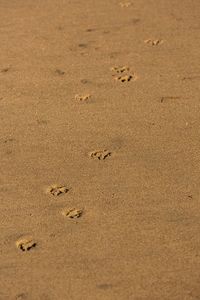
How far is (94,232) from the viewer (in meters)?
3.38

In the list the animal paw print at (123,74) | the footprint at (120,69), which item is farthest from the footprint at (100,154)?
the footprint at (120,69)

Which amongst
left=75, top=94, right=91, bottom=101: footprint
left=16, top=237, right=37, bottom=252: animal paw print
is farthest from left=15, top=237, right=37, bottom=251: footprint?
left=75, top=94, right=91, bottom=101: footprint

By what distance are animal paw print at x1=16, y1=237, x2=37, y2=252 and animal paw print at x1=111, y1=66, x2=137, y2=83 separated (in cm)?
184

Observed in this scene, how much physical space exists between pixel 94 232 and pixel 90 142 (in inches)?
35.3

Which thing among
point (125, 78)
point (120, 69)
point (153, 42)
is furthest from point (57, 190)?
point (153, 42)

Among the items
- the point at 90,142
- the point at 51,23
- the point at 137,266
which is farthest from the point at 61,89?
the point at 137,266

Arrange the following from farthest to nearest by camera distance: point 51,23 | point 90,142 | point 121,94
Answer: point 51,23 < point 121,94 < point 90,142

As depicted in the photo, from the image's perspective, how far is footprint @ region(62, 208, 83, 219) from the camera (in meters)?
3.50

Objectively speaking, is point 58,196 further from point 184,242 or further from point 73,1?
point 73,1

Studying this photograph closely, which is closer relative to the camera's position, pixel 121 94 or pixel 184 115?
pixel 184 115

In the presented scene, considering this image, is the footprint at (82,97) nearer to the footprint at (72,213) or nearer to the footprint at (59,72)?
the footprint at (59,72)

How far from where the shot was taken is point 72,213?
3.52 meters

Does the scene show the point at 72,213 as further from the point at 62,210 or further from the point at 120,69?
the point at 120,69

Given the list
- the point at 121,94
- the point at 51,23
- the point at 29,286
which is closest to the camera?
the point at 29,286
